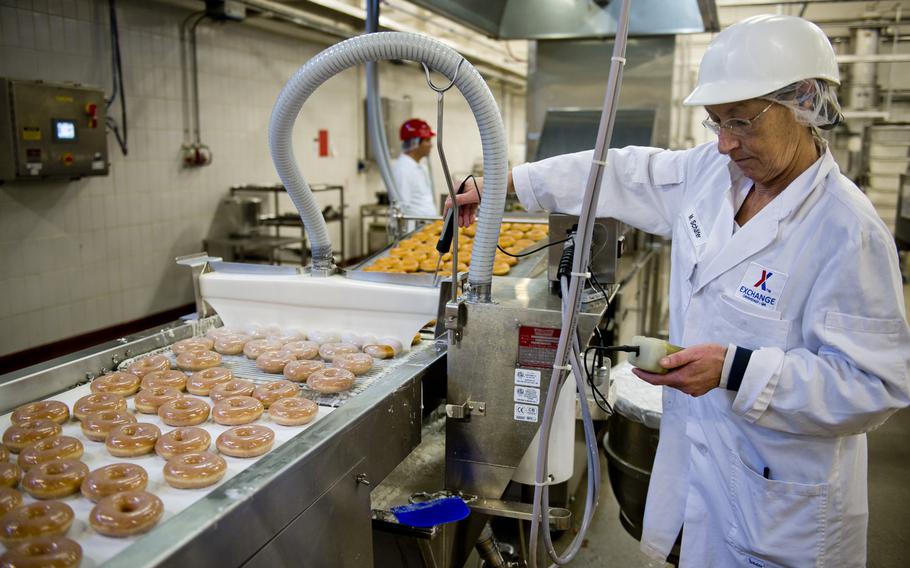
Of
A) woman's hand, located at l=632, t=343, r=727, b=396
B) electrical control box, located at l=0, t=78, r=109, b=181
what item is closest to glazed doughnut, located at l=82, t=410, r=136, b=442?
woman's hand, located at l=632, t=343, r=727, b=396

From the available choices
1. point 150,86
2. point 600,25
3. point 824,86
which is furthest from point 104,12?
point 824,86

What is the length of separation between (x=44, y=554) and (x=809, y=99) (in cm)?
145

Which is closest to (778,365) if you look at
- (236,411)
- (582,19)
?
(236,411)

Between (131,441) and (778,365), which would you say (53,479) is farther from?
(778,365)

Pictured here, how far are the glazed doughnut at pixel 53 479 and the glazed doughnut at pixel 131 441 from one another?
0.08 meters

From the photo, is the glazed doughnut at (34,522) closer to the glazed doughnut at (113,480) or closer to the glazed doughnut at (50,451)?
the glazed doughnut at (113,480)

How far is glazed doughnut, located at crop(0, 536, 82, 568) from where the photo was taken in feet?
2.81

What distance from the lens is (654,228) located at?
1697 mm

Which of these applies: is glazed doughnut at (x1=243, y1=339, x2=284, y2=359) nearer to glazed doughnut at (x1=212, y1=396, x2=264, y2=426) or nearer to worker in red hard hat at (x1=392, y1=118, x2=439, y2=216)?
glazed doughnut at (x1=212, y1=396, x2=264, y2=426)

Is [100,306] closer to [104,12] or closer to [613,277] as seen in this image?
[104,12]

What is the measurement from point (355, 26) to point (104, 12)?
2.54 meters

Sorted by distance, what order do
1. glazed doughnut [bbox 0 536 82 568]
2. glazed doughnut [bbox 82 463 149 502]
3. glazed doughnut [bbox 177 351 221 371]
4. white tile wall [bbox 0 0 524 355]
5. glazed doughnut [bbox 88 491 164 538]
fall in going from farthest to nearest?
white tile wall [bbox 0 0 524 355]
glazed doughnut [bbox 177 351 221 371]
glazed doughnut [bbox 82 463 149 502]
glazed doughnut [bbox 88 491 164 538]
glazed doughnut [bbox 0 536 82 568]

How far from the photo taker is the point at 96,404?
1380mm

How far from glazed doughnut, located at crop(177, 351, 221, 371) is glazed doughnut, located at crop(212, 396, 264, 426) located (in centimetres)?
27
